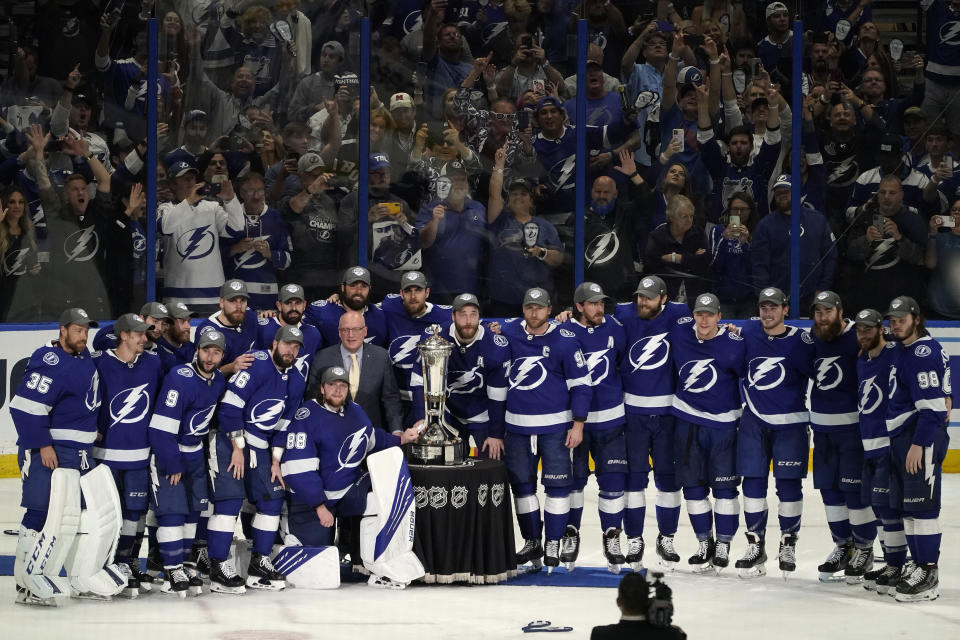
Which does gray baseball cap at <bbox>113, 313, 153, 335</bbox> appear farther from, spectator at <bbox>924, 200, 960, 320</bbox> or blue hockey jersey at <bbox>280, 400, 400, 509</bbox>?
spectator at <bbox>924, 200, 960, 320</bbox>

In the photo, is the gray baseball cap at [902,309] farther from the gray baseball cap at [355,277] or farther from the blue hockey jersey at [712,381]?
the gray baseball cap at [355,277]

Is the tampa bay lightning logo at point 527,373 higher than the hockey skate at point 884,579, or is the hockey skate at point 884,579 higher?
the tampa bay lightning logo at point 527,373

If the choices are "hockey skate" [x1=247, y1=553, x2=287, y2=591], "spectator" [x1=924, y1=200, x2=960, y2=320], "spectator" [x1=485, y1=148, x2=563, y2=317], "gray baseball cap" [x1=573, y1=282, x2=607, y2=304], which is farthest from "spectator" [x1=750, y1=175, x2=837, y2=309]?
"hockey skate" [x1=247, y1=553, x2=287, y2=591]

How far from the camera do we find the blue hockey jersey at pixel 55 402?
669 cm

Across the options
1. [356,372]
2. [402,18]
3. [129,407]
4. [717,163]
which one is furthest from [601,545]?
[402,18]

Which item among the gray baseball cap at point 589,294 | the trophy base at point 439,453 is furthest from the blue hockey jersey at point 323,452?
the gray baseball cap at point 589,294

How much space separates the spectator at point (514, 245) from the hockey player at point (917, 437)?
3.99 m

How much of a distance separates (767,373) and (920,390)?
86cm

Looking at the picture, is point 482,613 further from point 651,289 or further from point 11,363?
point 11,363

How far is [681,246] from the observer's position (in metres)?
10.7

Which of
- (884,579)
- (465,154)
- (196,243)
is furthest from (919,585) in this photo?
(196,243)

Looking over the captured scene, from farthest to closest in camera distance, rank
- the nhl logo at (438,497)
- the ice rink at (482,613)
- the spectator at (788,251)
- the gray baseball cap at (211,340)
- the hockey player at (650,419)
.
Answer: the spectator at (788,251) → the hockey player at (650,419) → the nhl logo at (438,497) → the gray baseball cap at (211,340) → the ice rink at (482,613)

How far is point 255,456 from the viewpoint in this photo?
7.08m

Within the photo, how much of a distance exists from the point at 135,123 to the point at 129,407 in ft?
12.7
